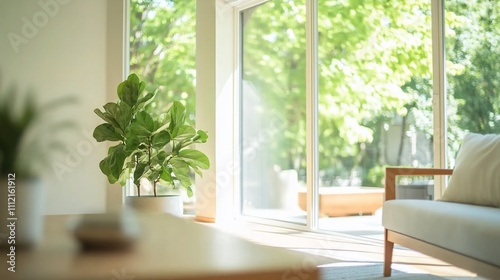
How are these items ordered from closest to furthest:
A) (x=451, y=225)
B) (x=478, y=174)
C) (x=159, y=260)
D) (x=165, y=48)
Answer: (x=159, y=260)
(x=451, y=225)
(x=478, y=174)
(x=165, y=48)

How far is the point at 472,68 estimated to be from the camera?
141 inches

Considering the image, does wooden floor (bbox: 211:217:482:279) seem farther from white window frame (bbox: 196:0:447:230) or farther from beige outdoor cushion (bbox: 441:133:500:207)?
beige outdoor cushion (bbox: 441:133:500:207)

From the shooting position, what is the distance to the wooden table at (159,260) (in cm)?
94

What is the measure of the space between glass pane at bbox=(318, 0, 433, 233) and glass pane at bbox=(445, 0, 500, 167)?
0.67 ft

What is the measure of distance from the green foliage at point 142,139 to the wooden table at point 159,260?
9.58 feet

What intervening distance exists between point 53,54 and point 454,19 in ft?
13.2

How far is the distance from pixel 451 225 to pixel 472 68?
1618mm

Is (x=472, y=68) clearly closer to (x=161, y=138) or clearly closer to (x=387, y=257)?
(x=387, y=257)

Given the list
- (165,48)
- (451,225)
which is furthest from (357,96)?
(165,48)

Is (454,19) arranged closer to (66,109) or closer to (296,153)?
(296,153)

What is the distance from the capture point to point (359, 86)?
4.61 meters

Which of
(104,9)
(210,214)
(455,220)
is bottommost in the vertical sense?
(210,214)

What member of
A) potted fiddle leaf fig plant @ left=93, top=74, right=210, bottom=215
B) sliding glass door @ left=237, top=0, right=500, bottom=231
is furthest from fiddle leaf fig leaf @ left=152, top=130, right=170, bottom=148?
sliding glass door @ left=237, top=0, right=500, bottom=231

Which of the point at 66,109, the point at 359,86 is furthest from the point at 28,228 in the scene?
the point at 359,86
